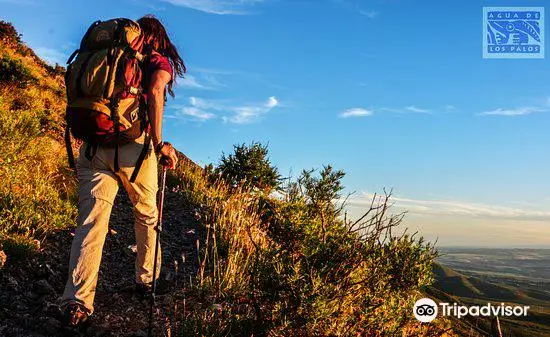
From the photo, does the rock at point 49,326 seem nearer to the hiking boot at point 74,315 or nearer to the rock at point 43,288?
the hiking boot at point 74,315

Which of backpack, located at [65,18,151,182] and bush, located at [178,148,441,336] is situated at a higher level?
backpack, located at [65,18,151,182]

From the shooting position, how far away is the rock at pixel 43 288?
16.0 ft

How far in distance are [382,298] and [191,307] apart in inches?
86.3

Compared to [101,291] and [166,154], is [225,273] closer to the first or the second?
[101,291]

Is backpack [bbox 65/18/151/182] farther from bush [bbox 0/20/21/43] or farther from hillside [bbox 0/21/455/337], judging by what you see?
bush [bbox 0/20/21/43]

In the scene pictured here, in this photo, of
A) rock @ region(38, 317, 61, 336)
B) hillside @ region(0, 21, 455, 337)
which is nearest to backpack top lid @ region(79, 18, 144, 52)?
hillside @ region(0, 21, 455, 337)

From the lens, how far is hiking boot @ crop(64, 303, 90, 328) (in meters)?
3.68

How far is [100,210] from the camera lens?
156 inches

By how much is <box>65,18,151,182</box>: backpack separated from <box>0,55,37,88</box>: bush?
10860 mm

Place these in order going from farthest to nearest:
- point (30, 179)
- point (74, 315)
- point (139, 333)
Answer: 1. point (30, 179)
2. point (139, 333)
3. point (74, 315)

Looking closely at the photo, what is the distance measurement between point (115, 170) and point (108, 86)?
0.81 m

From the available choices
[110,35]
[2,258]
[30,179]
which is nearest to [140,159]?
[110,35]

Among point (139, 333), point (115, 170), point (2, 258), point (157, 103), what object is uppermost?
point (157, 103)

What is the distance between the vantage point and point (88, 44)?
407 centimetres
